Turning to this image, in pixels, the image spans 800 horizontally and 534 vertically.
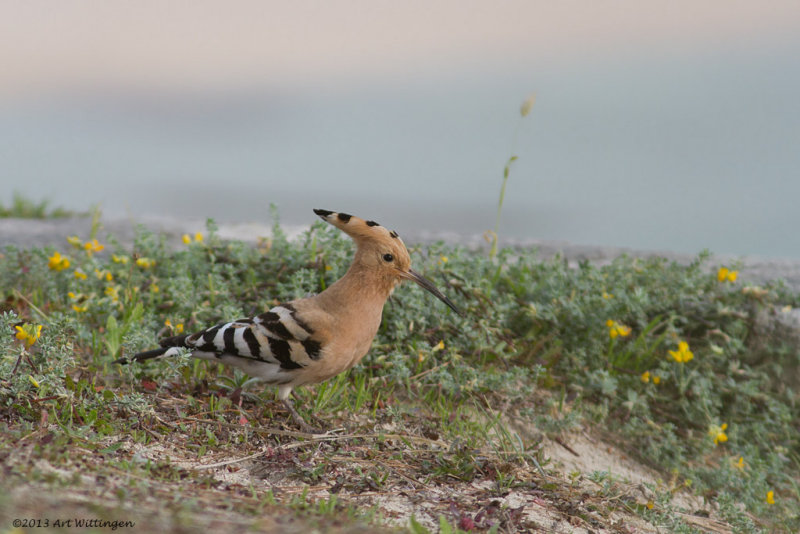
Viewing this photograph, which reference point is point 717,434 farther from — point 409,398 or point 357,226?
point 357,226

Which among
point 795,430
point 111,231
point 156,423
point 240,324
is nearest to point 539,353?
point 795,430

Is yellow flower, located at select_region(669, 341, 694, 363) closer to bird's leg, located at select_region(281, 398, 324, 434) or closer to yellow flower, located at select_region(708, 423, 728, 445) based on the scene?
yellow flower, located at select_region(708, 423, 728, 445)

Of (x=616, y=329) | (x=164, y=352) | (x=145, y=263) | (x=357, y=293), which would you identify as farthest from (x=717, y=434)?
(x=145, y=263)

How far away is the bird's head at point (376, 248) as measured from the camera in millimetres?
3961

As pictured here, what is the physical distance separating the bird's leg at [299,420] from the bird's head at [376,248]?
80cm

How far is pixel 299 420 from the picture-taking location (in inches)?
155

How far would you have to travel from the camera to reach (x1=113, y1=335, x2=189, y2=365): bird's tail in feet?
12.8

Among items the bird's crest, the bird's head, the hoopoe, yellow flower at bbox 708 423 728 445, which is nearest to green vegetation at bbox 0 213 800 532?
yellow flower at bbox 708 423 728 445

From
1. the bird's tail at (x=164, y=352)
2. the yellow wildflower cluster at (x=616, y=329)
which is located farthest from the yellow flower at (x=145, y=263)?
the yellow wildflower cluster at (x=616, y=329)

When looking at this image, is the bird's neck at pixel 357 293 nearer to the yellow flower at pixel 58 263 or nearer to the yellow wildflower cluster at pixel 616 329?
the yellow wildflower cluster at pixel 616 329

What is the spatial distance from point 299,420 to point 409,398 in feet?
2.91

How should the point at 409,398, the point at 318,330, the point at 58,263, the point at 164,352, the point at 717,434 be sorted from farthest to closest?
the point at 58,263 → the point at 717,434 → the point at 409,398 → the point at 164,352 → the point at 318,330

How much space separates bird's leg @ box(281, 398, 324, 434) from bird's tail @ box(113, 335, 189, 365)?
1.99 ft

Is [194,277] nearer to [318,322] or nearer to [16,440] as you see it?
[318,322]
